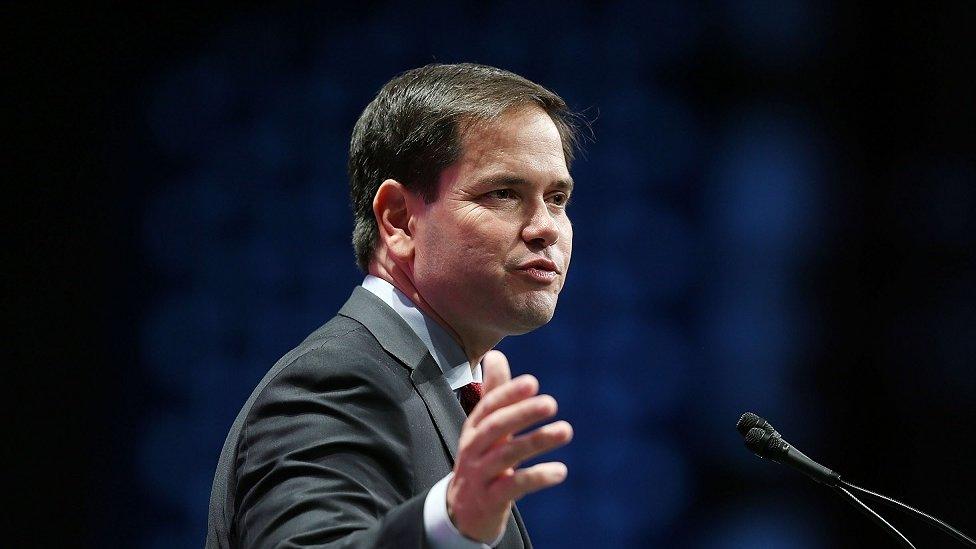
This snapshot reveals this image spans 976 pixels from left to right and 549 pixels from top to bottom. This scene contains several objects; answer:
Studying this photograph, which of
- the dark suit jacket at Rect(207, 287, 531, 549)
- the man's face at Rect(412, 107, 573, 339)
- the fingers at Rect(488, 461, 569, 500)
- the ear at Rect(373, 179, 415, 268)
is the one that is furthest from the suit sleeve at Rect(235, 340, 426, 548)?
the ear at Rect(373, 179, 415, 268)

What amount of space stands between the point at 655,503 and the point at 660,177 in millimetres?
1114

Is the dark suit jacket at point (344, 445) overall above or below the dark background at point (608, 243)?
below

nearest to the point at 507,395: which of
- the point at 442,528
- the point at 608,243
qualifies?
the point at 442,528

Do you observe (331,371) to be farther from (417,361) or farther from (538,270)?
(538,270)

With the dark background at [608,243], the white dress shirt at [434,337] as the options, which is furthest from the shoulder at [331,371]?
the dark background at [608,243]

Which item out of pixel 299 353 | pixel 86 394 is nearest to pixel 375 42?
pixel 86 394

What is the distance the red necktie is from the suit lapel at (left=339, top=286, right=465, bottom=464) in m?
0.13

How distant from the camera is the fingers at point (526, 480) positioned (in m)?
1.14

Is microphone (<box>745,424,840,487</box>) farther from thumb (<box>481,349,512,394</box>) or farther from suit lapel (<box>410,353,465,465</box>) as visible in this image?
thumb (<box>481,349,512,394</box>)

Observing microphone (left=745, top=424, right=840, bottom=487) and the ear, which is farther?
the ear

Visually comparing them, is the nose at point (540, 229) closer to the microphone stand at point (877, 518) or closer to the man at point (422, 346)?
the man at point (422, 346)

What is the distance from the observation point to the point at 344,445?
4.86 feet

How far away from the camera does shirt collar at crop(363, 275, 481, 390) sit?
6.14 feet

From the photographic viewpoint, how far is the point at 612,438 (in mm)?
3617
